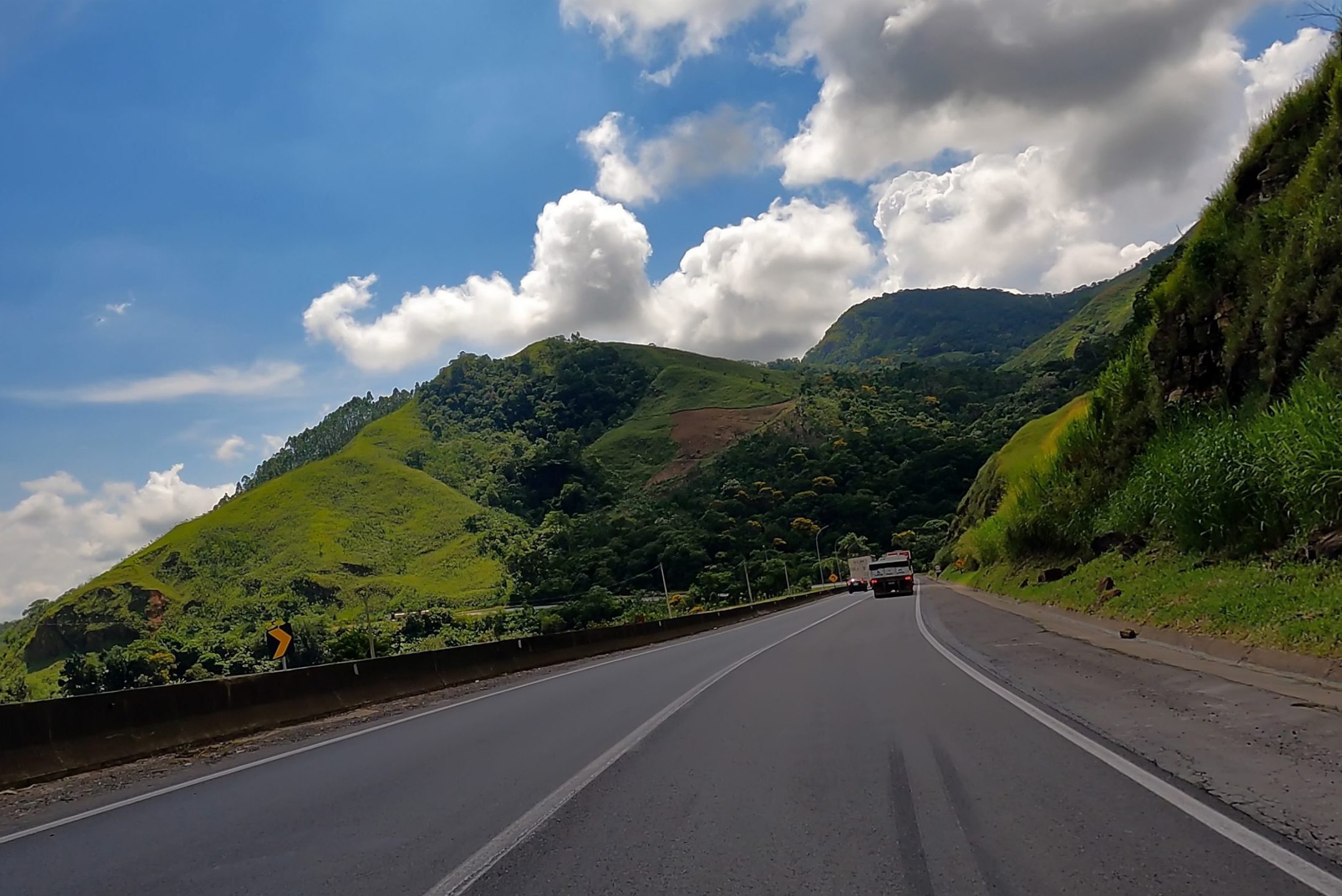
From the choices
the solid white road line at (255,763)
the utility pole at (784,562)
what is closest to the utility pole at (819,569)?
the utility pole at (784,562)

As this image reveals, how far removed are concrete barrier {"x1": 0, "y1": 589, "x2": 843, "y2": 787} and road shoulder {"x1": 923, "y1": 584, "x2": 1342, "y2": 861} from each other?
9887 mm

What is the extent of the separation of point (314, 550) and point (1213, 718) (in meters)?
117

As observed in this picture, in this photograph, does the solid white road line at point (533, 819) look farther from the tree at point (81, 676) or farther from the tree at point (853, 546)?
the tree at point (853, 546)

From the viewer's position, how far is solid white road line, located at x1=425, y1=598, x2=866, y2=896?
5195 millimetres

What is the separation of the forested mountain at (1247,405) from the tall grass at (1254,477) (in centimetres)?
3

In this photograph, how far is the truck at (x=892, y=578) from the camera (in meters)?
57.5

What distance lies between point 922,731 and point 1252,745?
2634 millimetres

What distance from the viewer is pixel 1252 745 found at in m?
6.99

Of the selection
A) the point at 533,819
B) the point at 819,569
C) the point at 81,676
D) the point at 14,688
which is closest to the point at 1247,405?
the point at 533,819

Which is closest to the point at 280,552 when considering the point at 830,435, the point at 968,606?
the point at 830,435

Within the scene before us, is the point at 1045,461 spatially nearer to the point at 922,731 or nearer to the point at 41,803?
the point at 922,731

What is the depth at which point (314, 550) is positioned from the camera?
115375 mm

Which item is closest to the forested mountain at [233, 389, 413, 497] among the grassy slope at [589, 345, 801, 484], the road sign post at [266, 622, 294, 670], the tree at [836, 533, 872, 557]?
the grassy slope at [589, 345, 801, 484]

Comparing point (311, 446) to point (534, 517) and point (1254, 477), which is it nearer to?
point (534, 517)
